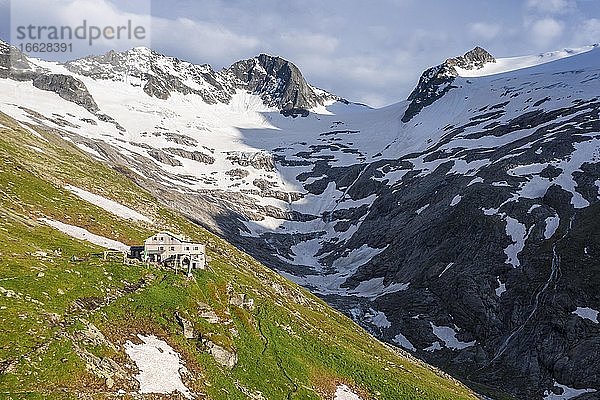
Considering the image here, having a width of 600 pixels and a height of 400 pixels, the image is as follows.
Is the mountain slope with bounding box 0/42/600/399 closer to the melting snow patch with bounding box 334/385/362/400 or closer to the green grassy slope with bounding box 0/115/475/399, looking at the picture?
the green grassy slope with bounding box 0/115/475/399

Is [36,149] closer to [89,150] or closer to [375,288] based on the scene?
[89,150]

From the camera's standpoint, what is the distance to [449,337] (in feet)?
340

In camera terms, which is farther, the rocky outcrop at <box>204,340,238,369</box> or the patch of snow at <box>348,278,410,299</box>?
the patch of snow at <box>348,278,410,299</box>

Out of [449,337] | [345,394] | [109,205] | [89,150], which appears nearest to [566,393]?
[449,337]

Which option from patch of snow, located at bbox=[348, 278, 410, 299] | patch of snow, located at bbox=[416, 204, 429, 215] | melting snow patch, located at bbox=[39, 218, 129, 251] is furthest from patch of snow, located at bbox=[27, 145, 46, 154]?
patch of snow, located at bbox=[416, 204, 429, 215]

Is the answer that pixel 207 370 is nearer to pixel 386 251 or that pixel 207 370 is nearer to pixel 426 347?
pixel 426 347

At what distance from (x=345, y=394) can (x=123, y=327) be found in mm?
23531

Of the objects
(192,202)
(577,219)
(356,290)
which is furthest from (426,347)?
(192,202)

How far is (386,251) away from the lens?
148625 millimetres

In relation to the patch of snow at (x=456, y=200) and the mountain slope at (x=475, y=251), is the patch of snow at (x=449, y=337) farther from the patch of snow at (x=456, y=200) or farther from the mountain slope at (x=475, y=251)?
the patch of snow at (x=456, y=200)

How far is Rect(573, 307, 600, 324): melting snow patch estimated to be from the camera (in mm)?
89188

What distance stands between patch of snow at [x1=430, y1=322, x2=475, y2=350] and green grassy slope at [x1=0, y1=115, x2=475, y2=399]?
29.3m

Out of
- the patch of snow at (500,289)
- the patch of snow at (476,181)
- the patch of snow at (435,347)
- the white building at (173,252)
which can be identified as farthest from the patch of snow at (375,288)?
the white building at (173,252)

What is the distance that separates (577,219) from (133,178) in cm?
13055
